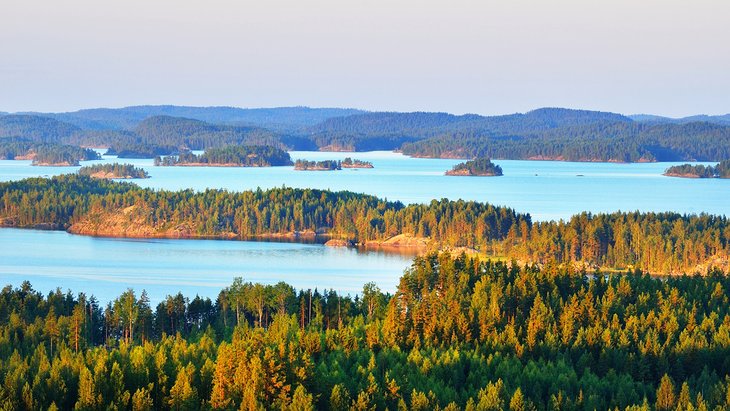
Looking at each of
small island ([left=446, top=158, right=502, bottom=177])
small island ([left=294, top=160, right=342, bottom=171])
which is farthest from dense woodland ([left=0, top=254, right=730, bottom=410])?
small island ([left=294, top=160, right=342, bottom=171])

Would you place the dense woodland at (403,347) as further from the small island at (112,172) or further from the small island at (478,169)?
the small island at (478,169)

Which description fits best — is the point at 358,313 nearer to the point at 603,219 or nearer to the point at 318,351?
the point at 318,351

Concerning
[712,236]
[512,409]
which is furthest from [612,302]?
[712,236]

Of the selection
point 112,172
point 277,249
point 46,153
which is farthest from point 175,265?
point 46,153

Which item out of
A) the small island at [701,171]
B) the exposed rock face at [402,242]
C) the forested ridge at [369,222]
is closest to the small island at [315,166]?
the small island at [701,171]

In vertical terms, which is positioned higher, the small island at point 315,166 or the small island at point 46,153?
the small island at point 46,153

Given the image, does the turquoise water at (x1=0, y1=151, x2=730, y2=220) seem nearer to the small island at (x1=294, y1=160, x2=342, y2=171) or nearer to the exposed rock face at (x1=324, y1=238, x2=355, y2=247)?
the small island at (x1=294, y1=160, x2=342, y2=171)
